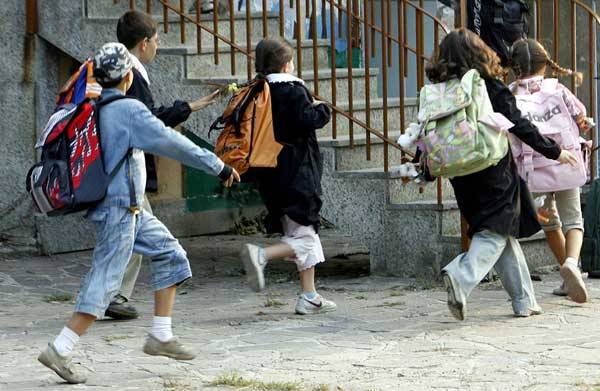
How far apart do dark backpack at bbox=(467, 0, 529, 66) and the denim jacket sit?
12.0 ft

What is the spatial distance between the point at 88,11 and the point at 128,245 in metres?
3.96

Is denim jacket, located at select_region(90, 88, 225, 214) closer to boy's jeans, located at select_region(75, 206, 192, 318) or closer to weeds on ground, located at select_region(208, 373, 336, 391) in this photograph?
boy's jeans, located at select_region(75, 206, 192, 318)

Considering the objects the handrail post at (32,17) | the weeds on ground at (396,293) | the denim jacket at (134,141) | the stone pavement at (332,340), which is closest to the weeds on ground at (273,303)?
the stone pavement at (332,340)

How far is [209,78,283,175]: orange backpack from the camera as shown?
6.97m

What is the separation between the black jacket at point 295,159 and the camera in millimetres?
6973

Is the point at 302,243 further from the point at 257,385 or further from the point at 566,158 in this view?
the point at 257,385

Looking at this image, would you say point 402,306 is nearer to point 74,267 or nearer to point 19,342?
point 19,342

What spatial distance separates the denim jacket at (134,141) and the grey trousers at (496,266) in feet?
5.34

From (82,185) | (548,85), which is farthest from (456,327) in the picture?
(82,185)

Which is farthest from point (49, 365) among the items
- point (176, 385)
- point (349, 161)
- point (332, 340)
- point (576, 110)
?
point (349, 161)

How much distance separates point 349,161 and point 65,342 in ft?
11.6

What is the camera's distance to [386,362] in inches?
227

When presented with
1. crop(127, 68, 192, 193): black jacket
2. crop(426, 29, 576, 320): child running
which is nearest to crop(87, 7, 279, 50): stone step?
crop(127, 68, 192, 193): black jacket

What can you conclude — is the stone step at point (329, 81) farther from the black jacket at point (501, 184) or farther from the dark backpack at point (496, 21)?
the black jacket at point (501, 184)
